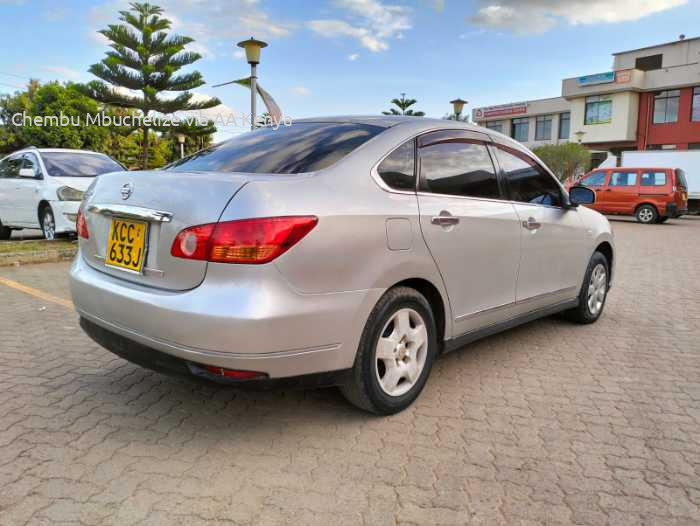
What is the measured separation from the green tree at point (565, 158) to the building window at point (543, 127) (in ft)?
33.6

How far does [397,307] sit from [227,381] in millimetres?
921

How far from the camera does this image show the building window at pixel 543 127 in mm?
49094

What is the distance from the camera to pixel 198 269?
2.45 meters

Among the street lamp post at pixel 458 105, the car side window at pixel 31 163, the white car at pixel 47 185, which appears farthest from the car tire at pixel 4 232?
the street lamp post at pixel 458 105

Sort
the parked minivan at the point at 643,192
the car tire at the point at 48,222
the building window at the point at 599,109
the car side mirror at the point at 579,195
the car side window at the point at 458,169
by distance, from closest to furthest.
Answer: the car side window at the point at 458,169
the car side mirror at the point at 579,195
the car tire at the point at 48,222
the parked minivan at the point at 643,192
the building window at the point at 599,109

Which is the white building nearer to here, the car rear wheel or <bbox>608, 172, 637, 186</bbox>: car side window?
<bbox>608, 172, 637, 186</bbox>: car side window

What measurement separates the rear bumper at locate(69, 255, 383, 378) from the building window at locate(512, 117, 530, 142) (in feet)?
169

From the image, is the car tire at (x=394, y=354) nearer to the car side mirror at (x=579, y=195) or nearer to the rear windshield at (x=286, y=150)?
the rear windshield at (x=286, y=150)

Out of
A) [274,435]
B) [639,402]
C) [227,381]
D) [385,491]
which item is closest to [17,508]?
[227,381]

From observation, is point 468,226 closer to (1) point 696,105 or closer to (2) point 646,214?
(2) point 646,214

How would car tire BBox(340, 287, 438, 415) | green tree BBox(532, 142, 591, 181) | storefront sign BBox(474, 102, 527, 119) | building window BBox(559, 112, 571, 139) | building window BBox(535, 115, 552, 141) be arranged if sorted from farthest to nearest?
storefront sign BBox(474, 102, 527, 119) < building window BBox(535, 115, 552, 141) < building window BBox(559, 112, 571, 139) < green tree BBox(532, 142, 591, 181) < car tire BBox(340, 287, 438, 415)

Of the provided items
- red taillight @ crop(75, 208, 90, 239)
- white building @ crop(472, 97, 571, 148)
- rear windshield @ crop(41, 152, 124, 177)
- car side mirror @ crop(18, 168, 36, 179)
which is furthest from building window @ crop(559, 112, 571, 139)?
red taillight @ crop(75, 208, 90, 239)

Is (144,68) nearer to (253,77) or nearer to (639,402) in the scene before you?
(253,77)

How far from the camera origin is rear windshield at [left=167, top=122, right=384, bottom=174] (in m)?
2.92
